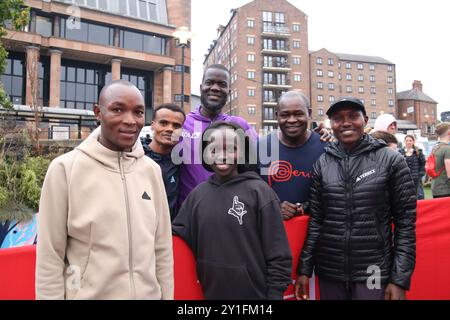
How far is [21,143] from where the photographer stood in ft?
30.9

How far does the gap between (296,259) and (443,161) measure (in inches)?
198

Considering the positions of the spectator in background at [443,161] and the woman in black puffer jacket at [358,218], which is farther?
the spectator in background at [443,161]

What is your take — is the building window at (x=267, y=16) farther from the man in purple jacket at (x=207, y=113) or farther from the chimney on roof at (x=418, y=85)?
the man in purple jacket at (x=207, y=113)

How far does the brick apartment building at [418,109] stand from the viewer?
73812 millimetres

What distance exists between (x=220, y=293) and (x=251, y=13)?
61992 millimetres

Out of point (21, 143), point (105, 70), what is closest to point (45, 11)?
point (105, 70)

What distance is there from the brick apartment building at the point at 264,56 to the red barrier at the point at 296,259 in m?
51.1

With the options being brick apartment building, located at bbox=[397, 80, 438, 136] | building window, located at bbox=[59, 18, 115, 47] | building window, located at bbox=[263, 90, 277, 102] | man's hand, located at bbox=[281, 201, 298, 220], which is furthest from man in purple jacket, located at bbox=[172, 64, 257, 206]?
brick apartment building, located at bbox=[397, 80, 438, 136]

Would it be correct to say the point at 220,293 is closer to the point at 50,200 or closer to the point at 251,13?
the point at 50,200

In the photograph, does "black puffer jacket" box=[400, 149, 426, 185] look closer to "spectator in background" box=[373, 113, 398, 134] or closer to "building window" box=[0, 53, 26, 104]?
"spectator in background" box=[373, 113, 398, 134]

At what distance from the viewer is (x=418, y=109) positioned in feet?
243

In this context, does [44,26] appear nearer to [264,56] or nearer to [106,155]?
[106,155]

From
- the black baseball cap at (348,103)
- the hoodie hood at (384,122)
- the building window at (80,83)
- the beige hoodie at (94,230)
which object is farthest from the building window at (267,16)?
the beige hoodie at (94,230)

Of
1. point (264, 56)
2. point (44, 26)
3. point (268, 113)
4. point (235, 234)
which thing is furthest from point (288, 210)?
point (264, 56)
